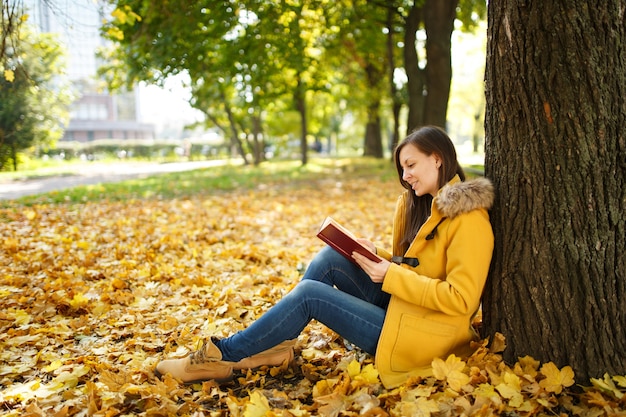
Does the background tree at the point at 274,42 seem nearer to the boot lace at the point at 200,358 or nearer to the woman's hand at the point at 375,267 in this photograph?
the boot lace at the point at 200,358

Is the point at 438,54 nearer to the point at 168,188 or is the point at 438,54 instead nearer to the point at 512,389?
the point at 168,188

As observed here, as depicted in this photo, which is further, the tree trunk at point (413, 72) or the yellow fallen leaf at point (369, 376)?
the tree trunk at point (413, 72)

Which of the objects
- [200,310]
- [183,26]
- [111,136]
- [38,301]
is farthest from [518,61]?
[111,136]

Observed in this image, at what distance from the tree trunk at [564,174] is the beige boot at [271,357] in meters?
1.27

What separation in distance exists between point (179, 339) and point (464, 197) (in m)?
2.14

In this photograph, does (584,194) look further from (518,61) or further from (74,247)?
(74,247)

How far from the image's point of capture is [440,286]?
8.18 ft

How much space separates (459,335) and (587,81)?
139cm

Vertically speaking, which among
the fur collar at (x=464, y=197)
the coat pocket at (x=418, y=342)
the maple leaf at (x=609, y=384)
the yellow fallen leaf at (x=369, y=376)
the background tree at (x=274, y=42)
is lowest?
the yellow fallen leaf at (x=369, y=376)

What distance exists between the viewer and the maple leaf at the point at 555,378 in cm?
246


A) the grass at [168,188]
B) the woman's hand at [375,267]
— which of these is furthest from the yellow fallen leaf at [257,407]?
the grass at [168,188]

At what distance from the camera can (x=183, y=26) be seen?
9711mm

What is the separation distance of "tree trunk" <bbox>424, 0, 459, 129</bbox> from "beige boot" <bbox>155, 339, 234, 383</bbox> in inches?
389

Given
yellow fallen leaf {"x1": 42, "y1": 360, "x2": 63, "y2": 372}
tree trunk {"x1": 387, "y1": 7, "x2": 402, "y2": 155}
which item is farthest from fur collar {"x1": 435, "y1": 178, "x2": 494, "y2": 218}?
tree trunk {"x1": 387, "y1": 7, "x2": 402, "y2": 155}
